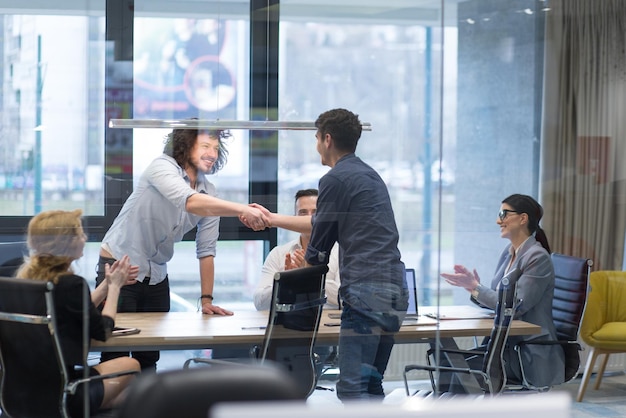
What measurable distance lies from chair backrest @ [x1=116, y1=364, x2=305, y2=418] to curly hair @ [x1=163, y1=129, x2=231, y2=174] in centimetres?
237

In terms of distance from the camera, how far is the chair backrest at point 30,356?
3570mm

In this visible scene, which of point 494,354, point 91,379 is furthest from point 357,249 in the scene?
point 91,379

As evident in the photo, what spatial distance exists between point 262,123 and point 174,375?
255 cm

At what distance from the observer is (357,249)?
13.2 ft

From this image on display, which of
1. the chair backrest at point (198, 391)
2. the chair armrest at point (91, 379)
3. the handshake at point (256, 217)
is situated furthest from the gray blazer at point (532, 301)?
the chair backrest at point (198, 391)

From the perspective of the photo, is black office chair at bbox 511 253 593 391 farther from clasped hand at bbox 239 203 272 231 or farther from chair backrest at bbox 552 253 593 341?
clasped hand at bbox 239 203 272 231

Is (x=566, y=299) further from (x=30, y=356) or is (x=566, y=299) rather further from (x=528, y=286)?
(x=30, y=356)

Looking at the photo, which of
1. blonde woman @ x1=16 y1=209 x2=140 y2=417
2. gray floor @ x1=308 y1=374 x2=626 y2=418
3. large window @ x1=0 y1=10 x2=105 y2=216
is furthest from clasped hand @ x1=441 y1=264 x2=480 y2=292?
large window @ x1=0 y1=10 x2=105 y2=216

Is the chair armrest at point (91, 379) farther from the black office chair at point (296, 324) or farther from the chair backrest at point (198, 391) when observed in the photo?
the chair backrest at point (198, 391)

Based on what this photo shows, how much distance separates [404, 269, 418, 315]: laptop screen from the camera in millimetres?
4199

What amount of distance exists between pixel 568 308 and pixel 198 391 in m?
3.20

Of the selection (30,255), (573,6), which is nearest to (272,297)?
(30,255)

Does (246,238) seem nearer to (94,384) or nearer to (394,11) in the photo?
(94,384)

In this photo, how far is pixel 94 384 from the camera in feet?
12.1
